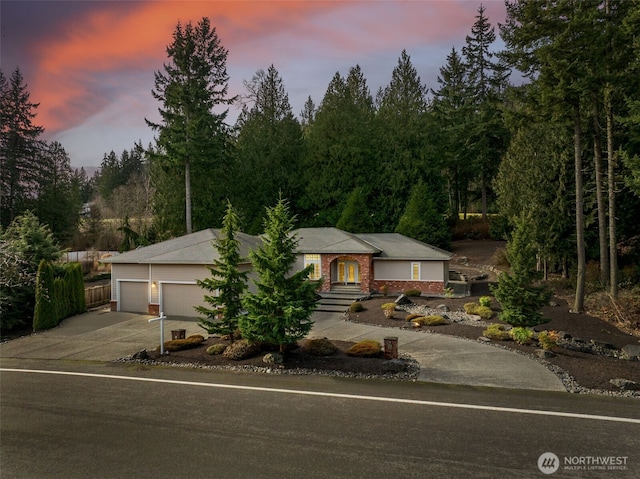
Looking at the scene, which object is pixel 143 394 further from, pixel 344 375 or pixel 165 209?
pixel 165 209

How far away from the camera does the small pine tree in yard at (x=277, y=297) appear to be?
1202 centimetres

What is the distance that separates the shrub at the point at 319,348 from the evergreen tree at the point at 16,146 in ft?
135

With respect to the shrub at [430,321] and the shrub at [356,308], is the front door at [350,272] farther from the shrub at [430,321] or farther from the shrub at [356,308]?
the shrub at [430,321]

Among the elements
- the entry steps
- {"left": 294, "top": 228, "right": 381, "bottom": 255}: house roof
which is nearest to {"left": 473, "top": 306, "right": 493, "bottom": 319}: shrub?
the entry steps

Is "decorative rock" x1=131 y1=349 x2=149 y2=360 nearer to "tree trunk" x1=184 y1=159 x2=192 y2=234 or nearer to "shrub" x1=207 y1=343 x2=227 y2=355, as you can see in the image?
"shrub" x1=207 y1=343 x2=227 y2=355

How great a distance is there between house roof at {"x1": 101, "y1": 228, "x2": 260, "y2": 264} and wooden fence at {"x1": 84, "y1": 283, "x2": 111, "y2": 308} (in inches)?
122

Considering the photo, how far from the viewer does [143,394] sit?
9719 mm

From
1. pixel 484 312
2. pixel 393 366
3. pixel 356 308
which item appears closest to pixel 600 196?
pixel 484 312

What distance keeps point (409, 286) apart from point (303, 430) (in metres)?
19.1

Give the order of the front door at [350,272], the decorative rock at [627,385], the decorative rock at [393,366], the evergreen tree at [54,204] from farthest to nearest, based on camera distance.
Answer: the evergreen tree at [54,204], the front door at [350,272], the decorative rock at [393,366], the decorative rock at [627,385]

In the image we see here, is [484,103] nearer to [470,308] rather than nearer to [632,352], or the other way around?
[470,308]

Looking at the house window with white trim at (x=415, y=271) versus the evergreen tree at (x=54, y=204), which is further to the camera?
the evergreen tree at (x=54, y=204)

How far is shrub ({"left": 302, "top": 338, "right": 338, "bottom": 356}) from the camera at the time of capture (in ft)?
41.7

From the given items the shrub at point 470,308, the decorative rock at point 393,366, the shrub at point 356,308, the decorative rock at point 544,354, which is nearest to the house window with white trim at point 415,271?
the shrub at point 470,308
